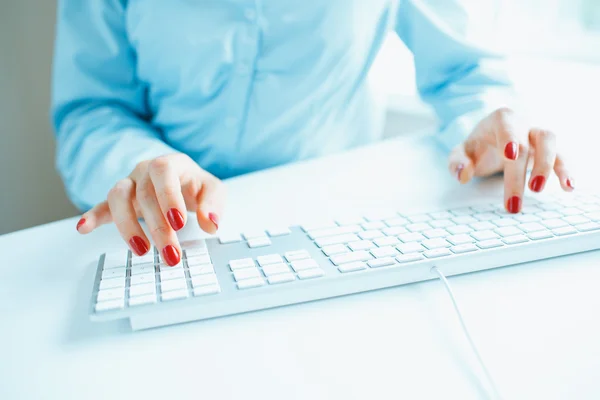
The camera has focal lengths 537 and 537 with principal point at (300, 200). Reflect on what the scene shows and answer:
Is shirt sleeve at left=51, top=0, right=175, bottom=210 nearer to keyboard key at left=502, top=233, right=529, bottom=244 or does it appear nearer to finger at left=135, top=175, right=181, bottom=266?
finger at left=135, top=175, right=181, bottom=266

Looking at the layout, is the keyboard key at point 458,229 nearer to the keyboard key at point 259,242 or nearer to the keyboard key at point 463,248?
the keyboard key at point 463,248

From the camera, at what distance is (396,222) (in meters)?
0.49

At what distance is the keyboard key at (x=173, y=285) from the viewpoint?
1.26ft

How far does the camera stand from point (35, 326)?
0.38 meters

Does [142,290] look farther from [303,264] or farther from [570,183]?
[570,183]

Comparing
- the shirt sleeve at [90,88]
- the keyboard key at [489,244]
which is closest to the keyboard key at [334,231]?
the keyboard key at [489,244]

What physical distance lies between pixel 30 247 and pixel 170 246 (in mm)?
181

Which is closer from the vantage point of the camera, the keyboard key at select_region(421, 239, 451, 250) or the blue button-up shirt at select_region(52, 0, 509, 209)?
the keyboard key at select_region(421, 239, 451, 250)

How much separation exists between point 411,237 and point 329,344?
0.14m

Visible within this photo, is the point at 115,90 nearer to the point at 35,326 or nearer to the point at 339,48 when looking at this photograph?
the point at 339,48

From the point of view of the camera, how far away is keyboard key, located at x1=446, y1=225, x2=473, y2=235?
459 millimetres

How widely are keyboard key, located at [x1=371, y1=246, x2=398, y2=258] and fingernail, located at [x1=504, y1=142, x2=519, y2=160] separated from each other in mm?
198

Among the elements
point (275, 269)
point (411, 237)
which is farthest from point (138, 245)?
point (411, 237)

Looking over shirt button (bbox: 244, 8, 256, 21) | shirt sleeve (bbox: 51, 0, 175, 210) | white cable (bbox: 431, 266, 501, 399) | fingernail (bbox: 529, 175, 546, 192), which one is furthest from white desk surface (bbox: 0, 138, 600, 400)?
shirt button (bbox: 244, 8, 256, 21)
